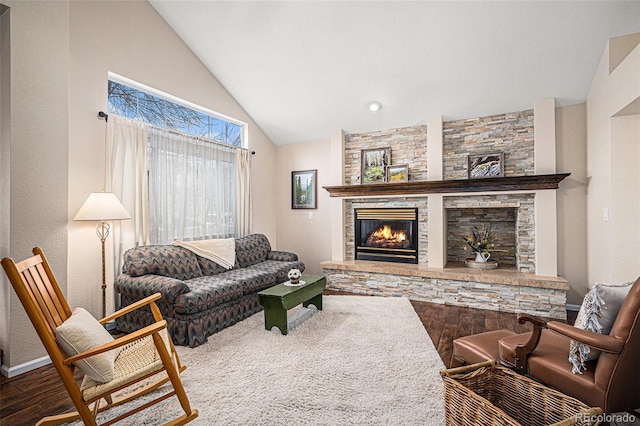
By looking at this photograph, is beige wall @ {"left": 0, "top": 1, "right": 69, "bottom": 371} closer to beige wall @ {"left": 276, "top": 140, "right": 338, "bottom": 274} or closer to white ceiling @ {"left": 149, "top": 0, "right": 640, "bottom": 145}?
white ceiling @ {"left": 149, "top": 0, "right": 640, "bottom": 145}

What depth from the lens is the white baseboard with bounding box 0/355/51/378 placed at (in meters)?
2.43

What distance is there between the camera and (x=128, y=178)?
3.54 m

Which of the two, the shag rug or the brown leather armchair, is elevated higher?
the brown leather armchair

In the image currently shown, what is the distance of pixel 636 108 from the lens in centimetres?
291

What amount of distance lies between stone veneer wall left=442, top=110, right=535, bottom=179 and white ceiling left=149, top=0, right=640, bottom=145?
166mm

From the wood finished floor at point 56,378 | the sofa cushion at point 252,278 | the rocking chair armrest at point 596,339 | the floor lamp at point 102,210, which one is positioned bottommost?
the wood finished floor at point 56,378

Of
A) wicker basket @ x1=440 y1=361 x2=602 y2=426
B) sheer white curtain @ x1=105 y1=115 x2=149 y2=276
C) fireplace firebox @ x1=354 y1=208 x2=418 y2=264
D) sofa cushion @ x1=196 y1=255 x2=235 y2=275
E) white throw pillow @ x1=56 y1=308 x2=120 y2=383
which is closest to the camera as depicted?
wicker basket @ x1=440 y1=361 x2=602 y2=426

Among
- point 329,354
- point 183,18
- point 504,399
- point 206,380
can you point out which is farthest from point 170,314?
point 183,18

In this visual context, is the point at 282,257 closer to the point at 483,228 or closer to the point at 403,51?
the point at 483,228

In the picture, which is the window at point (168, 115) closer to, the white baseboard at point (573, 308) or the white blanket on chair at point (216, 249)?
the white blanket on chair at point (216, 249)

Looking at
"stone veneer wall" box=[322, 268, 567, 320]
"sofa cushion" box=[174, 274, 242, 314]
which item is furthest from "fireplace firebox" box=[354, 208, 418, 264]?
"sofa cushion" box=[174, 274, 242, 314]

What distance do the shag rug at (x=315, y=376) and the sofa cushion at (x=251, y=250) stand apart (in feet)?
3.55

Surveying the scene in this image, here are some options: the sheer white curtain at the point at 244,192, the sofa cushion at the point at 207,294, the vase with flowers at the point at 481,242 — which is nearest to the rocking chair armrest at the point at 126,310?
the sofa cushion at the point at 207,294

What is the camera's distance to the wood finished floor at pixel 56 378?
2.01 meters
